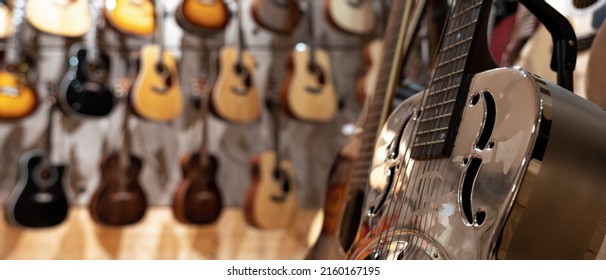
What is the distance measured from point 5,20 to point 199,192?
39.8 inches

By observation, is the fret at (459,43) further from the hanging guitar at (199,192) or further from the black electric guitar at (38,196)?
the black electric guitar at (38,196)

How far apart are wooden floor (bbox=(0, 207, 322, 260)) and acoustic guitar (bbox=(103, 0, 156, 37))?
0.79 metres

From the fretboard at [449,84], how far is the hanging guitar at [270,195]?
1746mm

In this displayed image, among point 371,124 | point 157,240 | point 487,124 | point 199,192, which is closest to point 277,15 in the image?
point 199,192

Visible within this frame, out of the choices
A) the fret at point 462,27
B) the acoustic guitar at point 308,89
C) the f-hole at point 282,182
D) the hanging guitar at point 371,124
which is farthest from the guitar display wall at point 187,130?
the fret at point 462,27

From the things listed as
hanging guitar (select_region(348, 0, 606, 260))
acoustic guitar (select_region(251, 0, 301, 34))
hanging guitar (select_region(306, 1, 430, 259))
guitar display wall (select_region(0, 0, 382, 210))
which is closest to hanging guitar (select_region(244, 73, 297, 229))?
guitar display wall (select_region(0, 0, 382, 210))

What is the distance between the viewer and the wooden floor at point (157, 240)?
243 centimetres

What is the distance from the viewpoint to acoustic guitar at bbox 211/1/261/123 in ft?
7.79

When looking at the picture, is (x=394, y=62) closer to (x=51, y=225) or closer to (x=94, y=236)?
(x=51, y=225)

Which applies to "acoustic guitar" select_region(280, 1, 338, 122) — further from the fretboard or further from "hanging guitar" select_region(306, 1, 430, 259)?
the fretboard

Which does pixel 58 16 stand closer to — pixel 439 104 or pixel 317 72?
pixel 317 72
